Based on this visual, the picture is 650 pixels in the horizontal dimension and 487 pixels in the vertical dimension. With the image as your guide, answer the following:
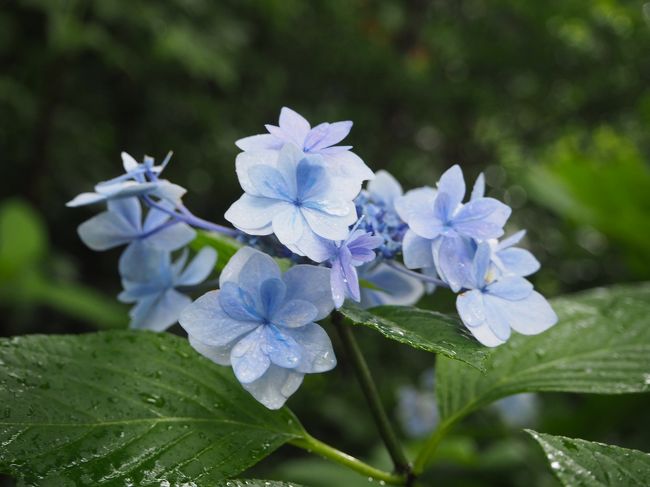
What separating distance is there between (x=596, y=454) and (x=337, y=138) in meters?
0.33

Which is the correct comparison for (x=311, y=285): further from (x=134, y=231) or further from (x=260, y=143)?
(x=134, y=231)

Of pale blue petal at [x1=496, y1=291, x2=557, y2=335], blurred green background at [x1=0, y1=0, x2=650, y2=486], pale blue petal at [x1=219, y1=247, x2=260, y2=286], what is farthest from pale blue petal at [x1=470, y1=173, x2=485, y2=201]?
blurred green background at [x1=0, y1=0, x2=650, y2=486]

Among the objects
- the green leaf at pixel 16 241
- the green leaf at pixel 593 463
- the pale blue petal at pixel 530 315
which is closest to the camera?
the green leaf at pixel 593 463

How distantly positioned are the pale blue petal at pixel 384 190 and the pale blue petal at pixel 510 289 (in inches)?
6.4

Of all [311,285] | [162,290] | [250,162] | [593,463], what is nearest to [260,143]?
[250,162]

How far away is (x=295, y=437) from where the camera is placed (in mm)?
674

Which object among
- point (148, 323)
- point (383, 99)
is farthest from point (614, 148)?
point (148, 323)

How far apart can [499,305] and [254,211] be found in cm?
23

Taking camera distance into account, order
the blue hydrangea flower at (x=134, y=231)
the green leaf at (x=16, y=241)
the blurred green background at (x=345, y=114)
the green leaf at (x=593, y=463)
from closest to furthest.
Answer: the green leaf at (x=593, y=463) → the blue hydrangea flower at (x=134, y=231) → the green leaf at (x=16, y=241) → the blurred green background at (x=345, y=114)

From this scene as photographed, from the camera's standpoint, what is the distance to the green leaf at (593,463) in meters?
0.51

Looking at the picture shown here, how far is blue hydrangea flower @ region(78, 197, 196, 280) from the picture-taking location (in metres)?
0.72

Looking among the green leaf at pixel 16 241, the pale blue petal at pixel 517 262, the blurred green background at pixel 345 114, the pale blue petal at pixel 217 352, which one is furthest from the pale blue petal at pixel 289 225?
the green leaf at pixel 16 241

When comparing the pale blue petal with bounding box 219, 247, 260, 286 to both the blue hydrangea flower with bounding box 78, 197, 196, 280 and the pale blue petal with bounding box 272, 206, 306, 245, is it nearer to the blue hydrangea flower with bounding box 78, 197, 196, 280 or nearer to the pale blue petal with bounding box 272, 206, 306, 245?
the pale blue petal with bounding box 272, 206, 306, 245

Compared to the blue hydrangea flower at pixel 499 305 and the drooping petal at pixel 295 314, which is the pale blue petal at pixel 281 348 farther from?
the blue hydrangea flower at pixel 499 305
